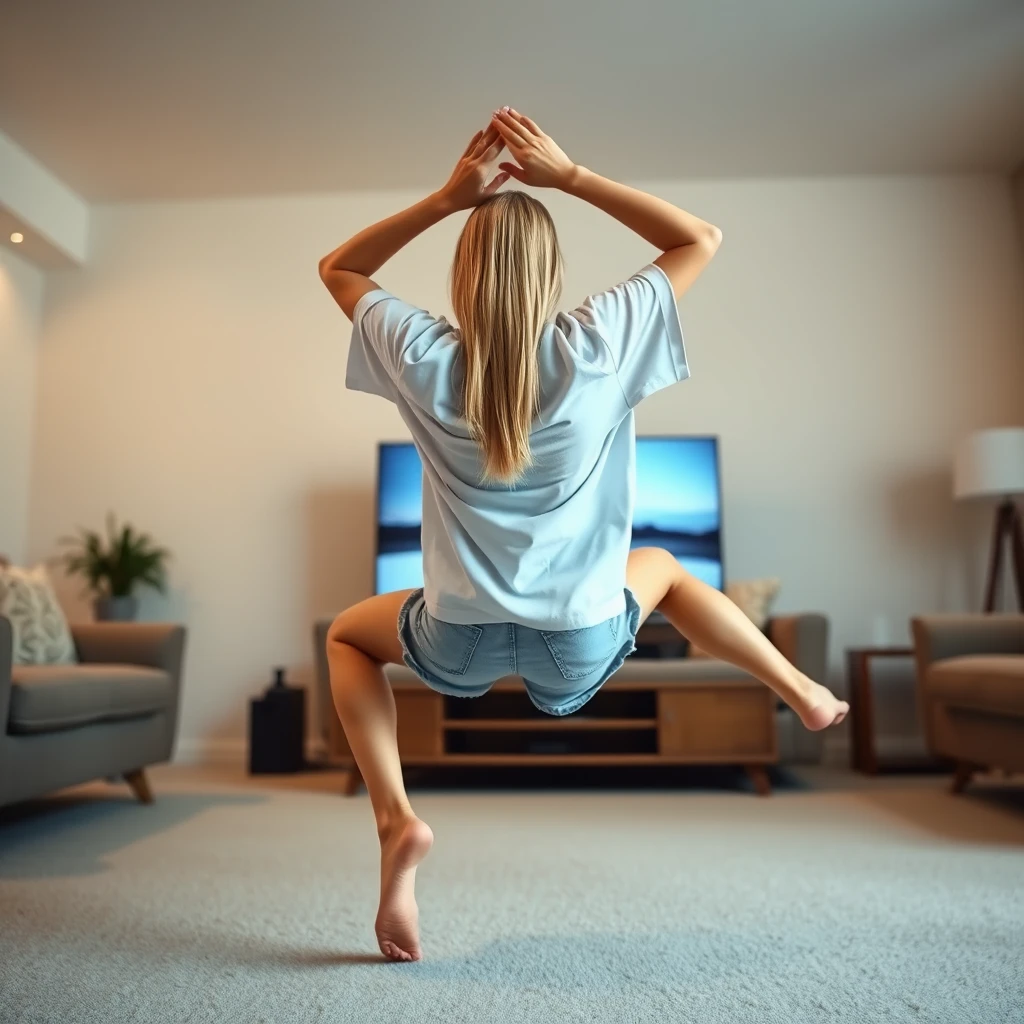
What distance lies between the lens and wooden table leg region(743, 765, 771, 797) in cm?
354

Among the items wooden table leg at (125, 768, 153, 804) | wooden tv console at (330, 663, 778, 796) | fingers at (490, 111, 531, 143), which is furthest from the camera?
wooden tv console at (330, 663, 778, 796)

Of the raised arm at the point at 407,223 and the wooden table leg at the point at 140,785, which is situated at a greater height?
the raised arm at the point at 407,223

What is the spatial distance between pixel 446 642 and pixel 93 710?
71.9 inches

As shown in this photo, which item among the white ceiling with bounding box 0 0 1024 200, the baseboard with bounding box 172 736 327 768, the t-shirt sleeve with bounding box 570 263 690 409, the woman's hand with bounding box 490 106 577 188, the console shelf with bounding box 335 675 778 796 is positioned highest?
the white ceiling with bounding box 0 0 1024 200

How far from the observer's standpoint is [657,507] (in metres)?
4.27

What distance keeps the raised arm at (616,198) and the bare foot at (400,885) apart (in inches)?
36.0

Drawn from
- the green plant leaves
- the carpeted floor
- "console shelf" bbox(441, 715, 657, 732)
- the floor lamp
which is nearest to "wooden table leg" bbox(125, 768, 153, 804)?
the carpeted floor

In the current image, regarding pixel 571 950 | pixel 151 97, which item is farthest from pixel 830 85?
pixel 571 950

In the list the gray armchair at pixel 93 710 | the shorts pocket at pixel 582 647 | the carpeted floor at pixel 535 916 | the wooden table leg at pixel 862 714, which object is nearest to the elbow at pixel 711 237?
the shorts pocket at pixel 582 647

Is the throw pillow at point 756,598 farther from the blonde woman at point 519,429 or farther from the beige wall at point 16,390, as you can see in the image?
the beige wall at point 16,390

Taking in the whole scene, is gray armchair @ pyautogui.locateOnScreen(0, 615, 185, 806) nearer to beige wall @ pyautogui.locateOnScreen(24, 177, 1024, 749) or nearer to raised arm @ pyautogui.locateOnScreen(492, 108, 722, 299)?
beige wall @ pyautogui.locateOnScreen(24, 177, 1024, 749)

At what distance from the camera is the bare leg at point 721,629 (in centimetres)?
160

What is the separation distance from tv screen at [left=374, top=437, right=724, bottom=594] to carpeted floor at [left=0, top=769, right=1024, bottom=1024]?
49.7 inches

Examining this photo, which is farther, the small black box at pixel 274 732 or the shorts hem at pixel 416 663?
the small black box at pixel 274 732
